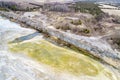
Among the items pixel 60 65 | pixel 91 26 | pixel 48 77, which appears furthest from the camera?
pixel 91 26

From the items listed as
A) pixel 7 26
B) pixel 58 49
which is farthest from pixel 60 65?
pixel 7 26

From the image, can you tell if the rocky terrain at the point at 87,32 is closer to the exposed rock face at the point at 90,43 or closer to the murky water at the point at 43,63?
the exposed rock face at the point at 90,43

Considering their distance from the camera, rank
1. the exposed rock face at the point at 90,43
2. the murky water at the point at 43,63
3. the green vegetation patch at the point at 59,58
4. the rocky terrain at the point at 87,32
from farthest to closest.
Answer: the rocky terrain at the point at 87,32
the exposed rock face at the point at 90,43
the green vegetation patch at the point at 59,58
the murky water at the point at 43,63

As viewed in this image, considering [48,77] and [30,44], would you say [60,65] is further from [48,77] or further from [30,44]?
[30,44]

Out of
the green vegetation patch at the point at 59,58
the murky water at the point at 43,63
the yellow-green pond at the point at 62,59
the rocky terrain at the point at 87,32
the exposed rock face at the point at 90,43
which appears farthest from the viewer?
the rocky terrain at the point at 87,32

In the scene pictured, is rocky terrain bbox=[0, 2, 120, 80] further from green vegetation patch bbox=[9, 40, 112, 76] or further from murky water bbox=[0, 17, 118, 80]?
murky water bbox=[0, 17, 118, 80]

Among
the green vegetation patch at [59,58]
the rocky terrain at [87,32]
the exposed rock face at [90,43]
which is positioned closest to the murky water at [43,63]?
the green vegetation patch at [59,58]
